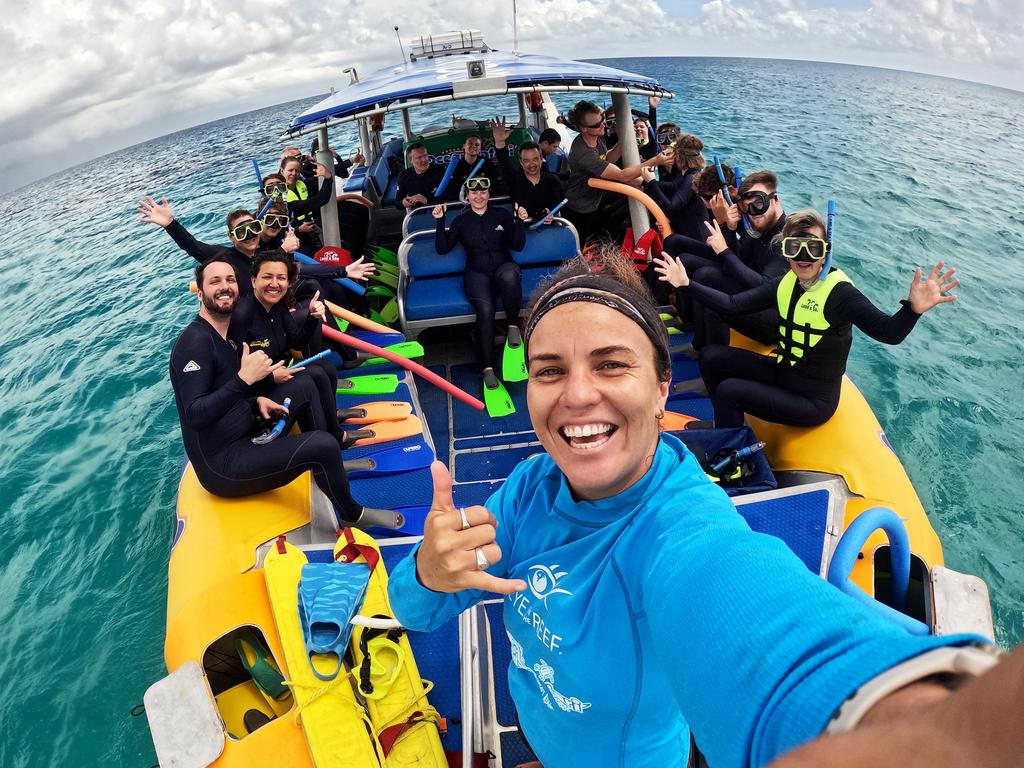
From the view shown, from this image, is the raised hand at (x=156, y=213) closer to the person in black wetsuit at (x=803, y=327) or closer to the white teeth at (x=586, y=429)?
the person in black wetsuit at (x=803, y=327)

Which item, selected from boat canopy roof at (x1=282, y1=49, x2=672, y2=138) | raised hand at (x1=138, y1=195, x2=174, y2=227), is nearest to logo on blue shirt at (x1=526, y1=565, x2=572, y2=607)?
boat canopy roof at (x1=282, y1=49, x2=672, y2=138)

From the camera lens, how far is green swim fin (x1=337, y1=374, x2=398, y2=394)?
458cm

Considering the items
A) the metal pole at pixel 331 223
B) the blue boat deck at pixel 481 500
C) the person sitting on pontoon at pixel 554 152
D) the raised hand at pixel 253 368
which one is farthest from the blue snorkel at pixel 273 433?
the person sitting on pontoon at pixel 554 152

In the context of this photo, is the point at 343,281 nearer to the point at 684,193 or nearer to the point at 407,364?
the point at 407,364

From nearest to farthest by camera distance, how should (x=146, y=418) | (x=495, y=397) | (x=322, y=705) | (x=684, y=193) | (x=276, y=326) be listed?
(x=322, y=705) → (x=276, y=326) → (x=495, y=397) → (x=684, y=193) → (x=146, y=418)

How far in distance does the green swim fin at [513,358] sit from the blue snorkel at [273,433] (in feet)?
7.19

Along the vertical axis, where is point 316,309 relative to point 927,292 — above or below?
below

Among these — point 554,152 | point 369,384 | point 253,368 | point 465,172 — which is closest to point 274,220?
point 369,384

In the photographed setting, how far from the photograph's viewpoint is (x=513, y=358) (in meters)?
5.12

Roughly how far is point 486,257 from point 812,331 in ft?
10.3

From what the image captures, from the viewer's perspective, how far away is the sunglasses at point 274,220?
458 centimetres

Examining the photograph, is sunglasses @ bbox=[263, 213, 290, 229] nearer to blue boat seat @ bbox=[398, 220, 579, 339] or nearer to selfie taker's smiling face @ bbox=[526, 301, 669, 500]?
blue boat seat @ bbox=[398, 220, 579, 339]

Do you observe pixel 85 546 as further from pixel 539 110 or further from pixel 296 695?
pixel 539 110

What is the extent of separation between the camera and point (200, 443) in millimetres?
2971
